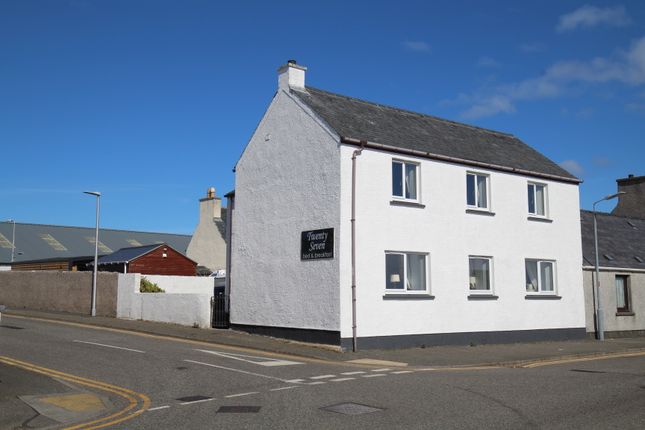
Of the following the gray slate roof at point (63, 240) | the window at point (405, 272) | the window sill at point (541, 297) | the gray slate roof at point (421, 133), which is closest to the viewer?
the window at point (405, 272)

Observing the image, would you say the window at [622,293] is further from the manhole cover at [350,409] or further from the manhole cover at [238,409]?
the manhole cover at [238,409]

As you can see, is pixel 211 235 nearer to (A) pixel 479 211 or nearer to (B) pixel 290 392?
(A) pixel 479 211

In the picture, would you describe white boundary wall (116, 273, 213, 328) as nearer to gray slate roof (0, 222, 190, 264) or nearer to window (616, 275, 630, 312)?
window (616, 275, 630, 312)

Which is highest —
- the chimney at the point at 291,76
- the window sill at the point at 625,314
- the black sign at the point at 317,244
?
the chimney at the point at 291,76

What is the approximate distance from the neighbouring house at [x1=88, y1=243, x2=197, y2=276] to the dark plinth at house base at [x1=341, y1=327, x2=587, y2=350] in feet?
62.2

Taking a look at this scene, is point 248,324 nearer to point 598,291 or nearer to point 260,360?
point 260,360

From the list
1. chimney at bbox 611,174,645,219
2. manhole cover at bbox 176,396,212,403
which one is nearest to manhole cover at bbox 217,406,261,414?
manhole cover at bbox 176,396,212,403

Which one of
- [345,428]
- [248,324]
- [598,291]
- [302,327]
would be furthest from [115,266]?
[345,428]

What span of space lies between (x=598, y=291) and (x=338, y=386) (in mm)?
17113

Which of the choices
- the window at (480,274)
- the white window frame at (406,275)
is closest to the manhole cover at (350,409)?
the white window frame at (406,275)

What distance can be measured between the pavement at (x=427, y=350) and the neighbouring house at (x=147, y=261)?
30.0ft

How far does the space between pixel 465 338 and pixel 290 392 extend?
11641mm

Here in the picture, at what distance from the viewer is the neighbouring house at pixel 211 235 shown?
46.8 metres

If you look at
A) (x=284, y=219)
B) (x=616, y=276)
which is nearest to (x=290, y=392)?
(x=284, y=219)
